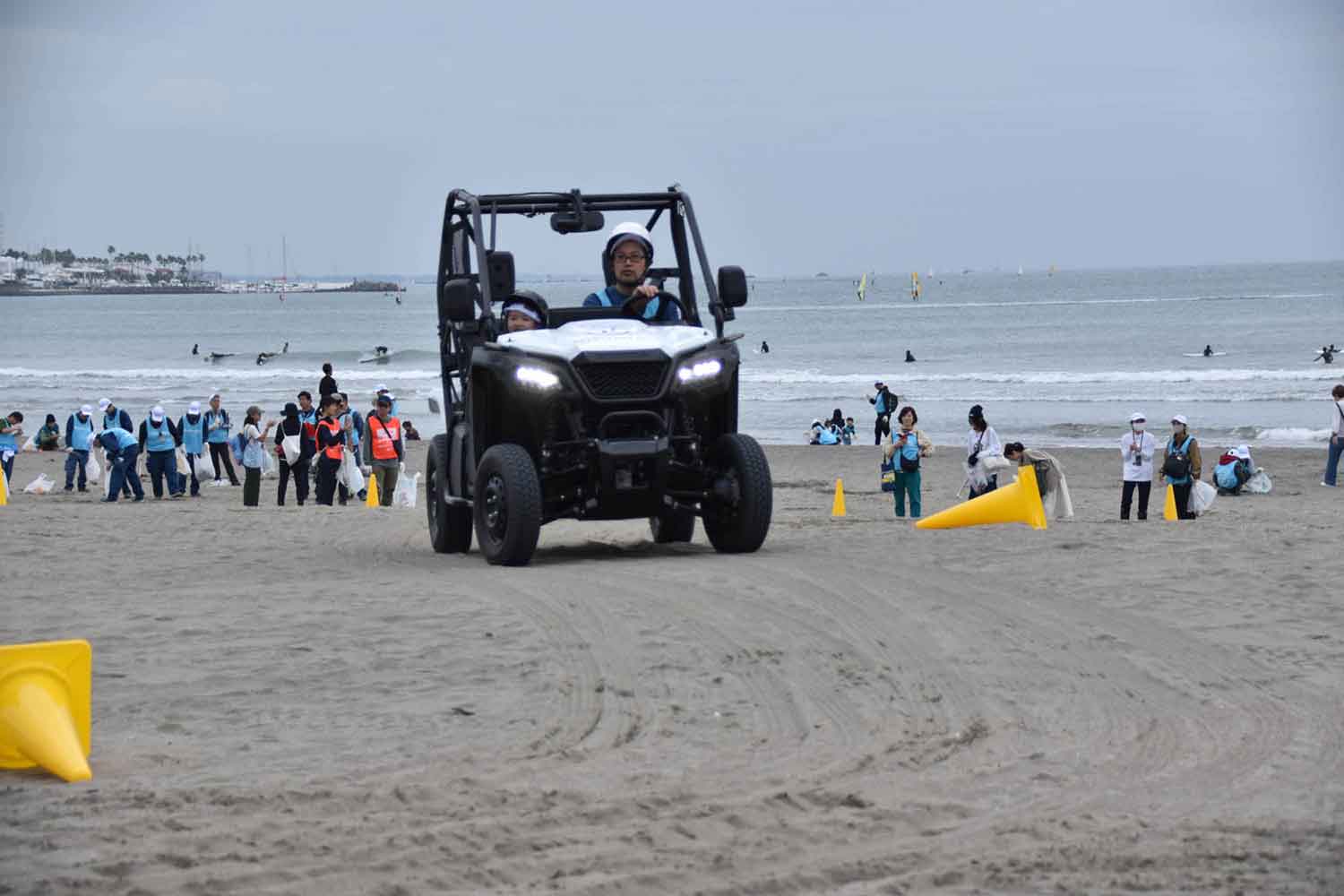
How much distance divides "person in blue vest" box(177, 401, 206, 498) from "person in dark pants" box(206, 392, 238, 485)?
12cm

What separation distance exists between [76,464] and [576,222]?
1400cm

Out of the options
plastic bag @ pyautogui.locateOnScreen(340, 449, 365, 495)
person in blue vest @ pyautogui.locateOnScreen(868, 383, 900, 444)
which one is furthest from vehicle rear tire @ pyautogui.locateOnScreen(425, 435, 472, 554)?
person in blue vest @ pyautogui.locateOnScreen(868, 383, 900, 444)

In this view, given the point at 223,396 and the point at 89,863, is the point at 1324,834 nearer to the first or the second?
the point at 89,863

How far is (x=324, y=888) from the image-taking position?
4461 millimetres

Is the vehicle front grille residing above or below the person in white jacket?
above

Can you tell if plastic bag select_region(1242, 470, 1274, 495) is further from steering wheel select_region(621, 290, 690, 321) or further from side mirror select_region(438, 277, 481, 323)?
side mirror select_region(438, 277, 481, 323)

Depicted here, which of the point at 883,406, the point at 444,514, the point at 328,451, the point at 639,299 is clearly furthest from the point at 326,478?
the point at 883,406

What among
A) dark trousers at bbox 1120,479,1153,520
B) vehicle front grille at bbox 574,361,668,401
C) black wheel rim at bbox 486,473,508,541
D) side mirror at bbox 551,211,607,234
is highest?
side mirror at bbox 551,211,607,234

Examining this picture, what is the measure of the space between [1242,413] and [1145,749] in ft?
116

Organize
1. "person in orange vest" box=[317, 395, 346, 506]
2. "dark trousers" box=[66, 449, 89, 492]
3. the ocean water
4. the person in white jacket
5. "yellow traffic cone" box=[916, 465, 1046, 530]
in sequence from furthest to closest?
the ocean water < "dark trousers" box=[66, 449, 89, 492] < "person in orange vest" box=[317, 395, 346, 506] < the person in white jacket < "yellow traffic cone" box=[916, 465, 1046, 530]

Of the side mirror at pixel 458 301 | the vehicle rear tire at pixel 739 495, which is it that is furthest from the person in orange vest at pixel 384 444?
the vehicle rear tire at pixel 739 495

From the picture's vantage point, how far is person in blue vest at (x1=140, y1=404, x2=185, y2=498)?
67.6 ft

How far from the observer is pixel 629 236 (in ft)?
35.8

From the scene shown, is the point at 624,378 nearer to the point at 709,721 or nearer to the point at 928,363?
the point at 709,721
